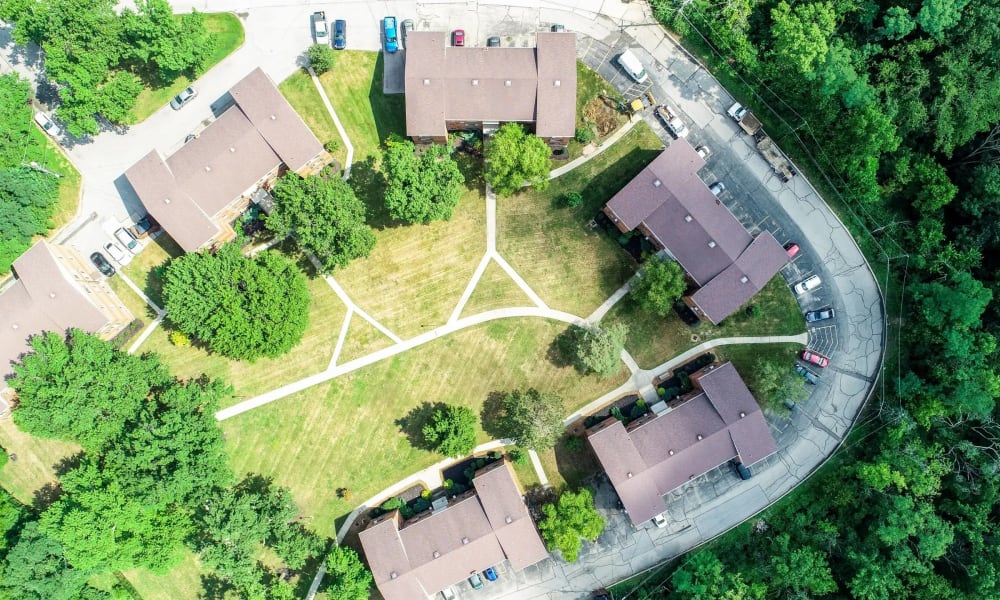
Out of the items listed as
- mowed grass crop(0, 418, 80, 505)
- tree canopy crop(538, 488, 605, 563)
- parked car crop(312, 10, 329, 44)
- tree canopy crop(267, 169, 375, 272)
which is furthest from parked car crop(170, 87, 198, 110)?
tree canopy crop(538, 488, 605, 563)

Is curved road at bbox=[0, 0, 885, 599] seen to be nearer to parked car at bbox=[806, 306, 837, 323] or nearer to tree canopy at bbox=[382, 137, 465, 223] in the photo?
parked car at bbox=[806, 306, 837, 323]

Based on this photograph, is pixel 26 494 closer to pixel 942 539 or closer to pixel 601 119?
pixel 601 119

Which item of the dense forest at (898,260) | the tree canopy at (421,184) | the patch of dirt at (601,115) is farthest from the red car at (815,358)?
the tree canopy at (421,184)

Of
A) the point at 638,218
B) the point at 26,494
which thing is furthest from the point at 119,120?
the point at 638,218

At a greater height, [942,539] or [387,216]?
[387,216]

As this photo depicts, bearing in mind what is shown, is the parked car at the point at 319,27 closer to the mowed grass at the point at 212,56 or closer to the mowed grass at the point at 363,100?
the mowed grass at the point at 363,100

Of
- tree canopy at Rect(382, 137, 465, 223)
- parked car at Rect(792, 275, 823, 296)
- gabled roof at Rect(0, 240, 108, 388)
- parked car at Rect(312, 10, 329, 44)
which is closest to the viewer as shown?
gabled roof at Rect(0, 240, 108, 388)
